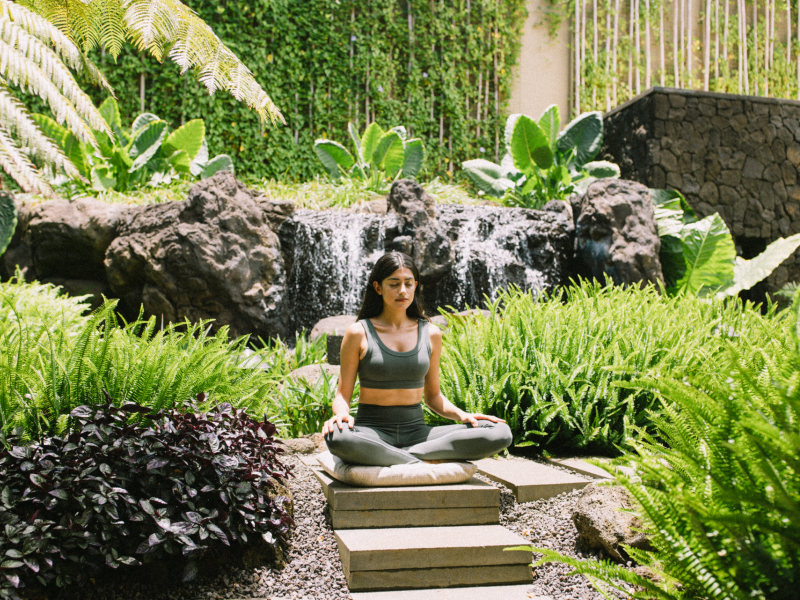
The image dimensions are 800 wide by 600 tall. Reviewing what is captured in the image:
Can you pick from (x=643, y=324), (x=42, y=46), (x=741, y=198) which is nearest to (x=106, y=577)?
(x=42, y=46)

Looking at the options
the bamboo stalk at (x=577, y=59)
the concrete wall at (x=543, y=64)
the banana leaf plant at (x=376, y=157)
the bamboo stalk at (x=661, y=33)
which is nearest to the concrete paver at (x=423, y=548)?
the banana leaf plant at (x=376, y=157)

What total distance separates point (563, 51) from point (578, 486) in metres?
10.5

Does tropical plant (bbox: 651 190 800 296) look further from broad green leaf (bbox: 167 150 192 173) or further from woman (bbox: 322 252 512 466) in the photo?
broad green leaf (bbox: 167 150 192 173)

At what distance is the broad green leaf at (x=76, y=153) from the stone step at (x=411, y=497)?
6.87 metres

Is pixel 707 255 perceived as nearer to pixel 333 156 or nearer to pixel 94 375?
pixel 333 156

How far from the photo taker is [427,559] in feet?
7.29

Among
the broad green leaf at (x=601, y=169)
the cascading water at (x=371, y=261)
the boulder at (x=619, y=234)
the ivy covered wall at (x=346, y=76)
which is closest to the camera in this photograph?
the boulder at (x=619, y=234)

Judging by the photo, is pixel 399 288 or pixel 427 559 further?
pixel 399 288

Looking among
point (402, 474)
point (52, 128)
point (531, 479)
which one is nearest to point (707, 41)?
point (52, 128)

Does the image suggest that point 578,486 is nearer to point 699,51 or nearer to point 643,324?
point 643,324

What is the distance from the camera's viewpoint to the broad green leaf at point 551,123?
27.9 ft

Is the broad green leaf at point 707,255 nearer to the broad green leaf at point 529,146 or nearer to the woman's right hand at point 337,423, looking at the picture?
the broad green leaf at point 529,146

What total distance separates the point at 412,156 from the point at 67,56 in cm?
579

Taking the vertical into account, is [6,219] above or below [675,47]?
below
